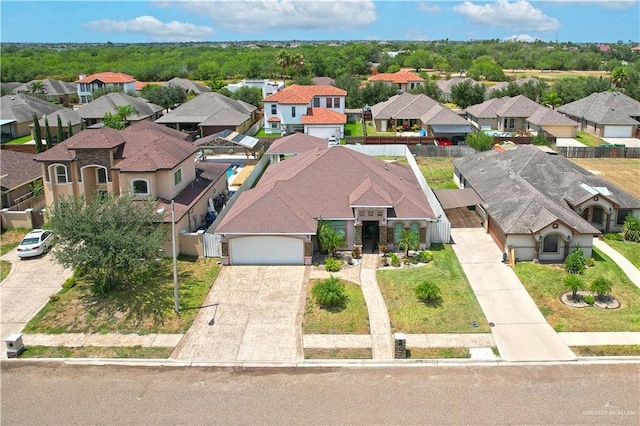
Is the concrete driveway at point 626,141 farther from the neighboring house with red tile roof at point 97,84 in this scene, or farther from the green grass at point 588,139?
the neighboring house with red tile roof at point 97,84

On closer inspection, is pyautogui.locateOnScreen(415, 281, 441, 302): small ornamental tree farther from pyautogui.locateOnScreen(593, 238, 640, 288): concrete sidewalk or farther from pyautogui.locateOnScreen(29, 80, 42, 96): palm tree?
pyautogui.locateOnScreen(29, 80, 42, 96): palm tree

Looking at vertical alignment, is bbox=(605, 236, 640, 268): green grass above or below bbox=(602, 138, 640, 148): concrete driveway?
below

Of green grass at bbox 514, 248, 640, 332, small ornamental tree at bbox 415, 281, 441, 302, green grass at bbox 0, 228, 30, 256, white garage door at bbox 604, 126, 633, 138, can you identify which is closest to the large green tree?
green grass at bbox 0, 228, 30, 256

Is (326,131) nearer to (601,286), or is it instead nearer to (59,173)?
(59,173)

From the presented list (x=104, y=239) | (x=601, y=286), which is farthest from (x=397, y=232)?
(x=104, y=239)

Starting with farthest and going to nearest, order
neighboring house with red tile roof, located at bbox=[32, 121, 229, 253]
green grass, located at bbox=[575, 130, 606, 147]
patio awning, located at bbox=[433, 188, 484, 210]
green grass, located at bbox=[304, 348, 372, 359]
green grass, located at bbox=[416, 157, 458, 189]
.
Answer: green grass, located at bbox=[575, 130, 606, 147] < green grass, located at bbox=[416, 157, 458, 189] < patio awning, located at bbox=[433, 188, 484, 210] < neighboring house with red tile roof, located at bbox=[32, 121, 229, 253] < green grass, located at bbox=[304, 348, 372, 359]
